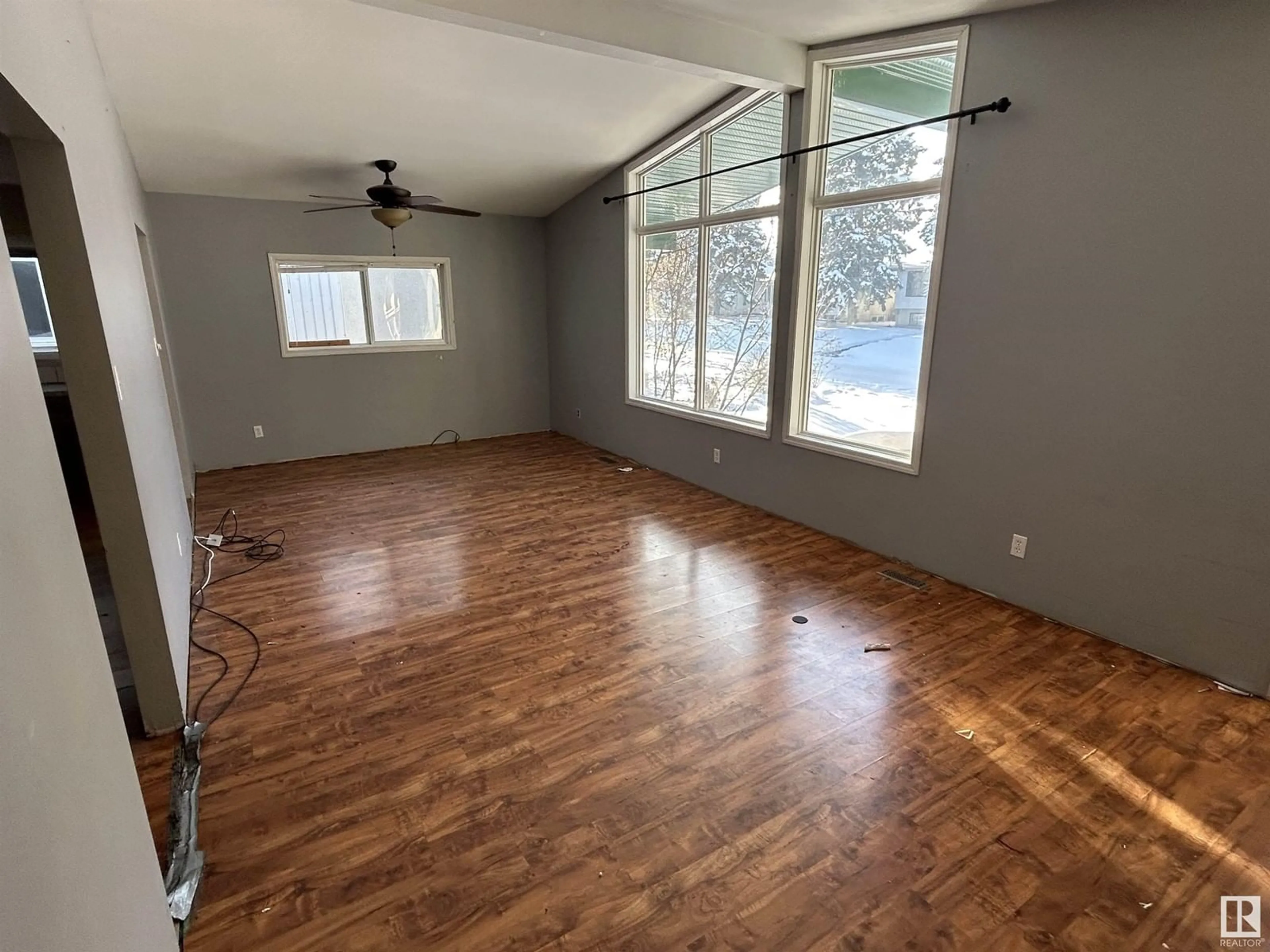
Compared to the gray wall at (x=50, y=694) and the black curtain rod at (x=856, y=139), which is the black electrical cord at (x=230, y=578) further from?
the black curtain rod at (x=856, y=139)

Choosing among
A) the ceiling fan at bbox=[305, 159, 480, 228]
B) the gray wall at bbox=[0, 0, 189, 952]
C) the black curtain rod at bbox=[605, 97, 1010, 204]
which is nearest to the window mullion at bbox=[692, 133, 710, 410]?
the black curtain rod at bbox=[605, 97, 1010, 204]

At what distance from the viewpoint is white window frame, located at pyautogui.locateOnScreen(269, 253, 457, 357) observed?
5871 mm

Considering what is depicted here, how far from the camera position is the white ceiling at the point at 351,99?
3092mm

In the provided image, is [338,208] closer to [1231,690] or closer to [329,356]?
[329,356]

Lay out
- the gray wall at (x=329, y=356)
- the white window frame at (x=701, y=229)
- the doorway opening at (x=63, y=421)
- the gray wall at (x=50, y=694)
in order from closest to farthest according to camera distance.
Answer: the gray wall at (x=50, y=694) < the doorway opening at (x=63, y=421) < the white window frame at (x=701, y=229) < the gray wall at (x=329, y=356)

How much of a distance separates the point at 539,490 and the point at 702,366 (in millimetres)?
1708

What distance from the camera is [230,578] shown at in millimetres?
3527

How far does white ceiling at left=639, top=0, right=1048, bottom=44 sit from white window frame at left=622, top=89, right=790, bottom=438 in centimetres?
55

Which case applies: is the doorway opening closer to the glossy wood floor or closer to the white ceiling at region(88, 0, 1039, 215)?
the glossy wood floor

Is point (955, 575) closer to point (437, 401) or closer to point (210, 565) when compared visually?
point (210, 565)

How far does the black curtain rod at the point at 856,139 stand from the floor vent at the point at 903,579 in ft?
7.75

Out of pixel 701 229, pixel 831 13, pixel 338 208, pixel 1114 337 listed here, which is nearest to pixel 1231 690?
pixel 1114 337
